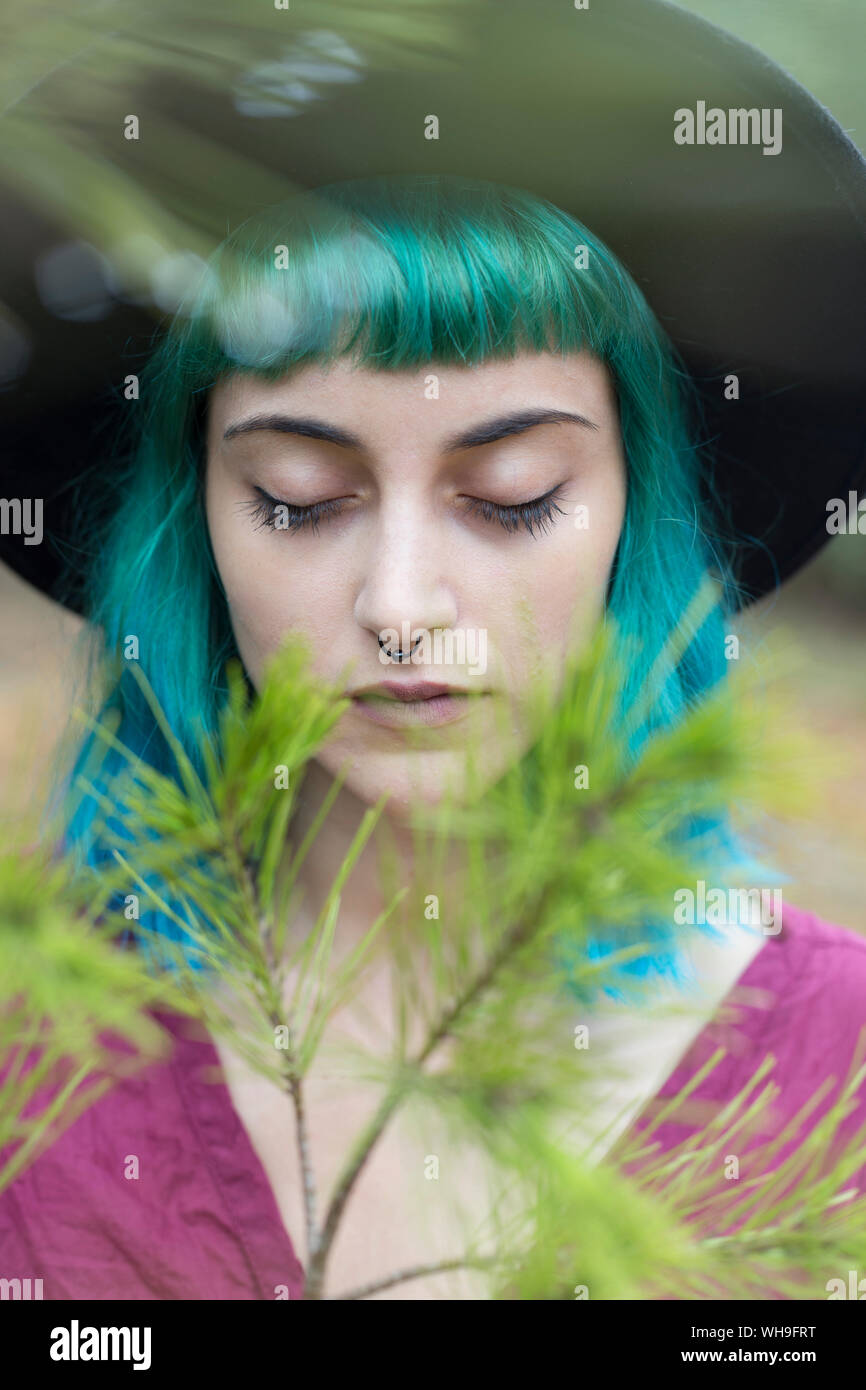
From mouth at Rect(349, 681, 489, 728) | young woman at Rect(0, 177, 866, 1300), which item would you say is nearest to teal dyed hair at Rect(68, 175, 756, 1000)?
young woman at Rect(0, 177, 866, 1300)

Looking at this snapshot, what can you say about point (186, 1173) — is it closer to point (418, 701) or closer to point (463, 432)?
point (418, 701)

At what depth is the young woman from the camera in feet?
1.64

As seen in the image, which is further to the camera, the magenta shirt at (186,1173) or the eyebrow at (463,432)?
the magenta shirt at (186,1173)

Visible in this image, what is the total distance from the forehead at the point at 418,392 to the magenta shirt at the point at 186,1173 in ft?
1.15

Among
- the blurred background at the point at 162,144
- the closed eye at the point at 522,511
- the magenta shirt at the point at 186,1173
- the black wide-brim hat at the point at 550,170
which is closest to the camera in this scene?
the blurred background at the point at 162,144

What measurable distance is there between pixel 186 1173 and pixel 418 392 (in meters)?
0.45

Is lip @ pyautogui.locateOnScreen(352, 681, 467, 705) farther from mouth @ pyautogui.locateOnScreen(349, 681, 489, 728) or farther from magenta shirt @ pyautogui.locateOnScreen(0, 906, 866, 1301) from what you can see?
magenta shirt @ pyautogui.locateOnScreen(0, 906, 866, 1301)

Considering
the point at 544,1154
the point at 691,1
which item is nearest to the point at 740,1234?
the point at 544,1154

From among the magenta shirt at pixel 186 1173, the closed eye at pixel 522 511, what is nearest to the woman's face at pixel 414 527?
the closed eye at pixel 522 511

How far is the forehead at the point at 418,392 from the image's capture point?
0.50 metres

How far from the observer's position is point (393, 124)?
0.52 m

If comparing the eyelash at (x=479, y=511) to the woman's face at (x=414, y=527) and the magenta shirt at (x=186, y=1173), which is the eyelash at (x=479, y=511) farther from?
the magenta shirt at (x=186, y=1173)

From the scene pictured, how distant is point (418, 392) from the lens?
0.50 metres

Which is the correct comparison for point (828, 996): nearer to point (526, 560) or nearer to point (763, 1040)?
point (763, 1040)
